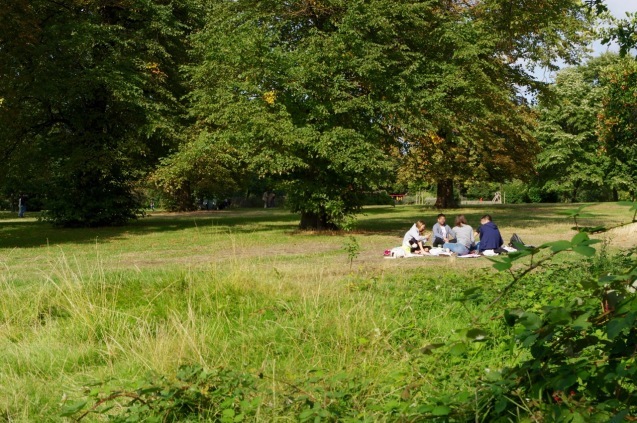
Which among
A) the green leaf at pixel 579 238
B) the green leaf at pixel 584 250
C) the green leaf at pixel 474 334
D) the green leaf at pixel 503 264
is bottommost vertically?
the green leaf at pixel 474 334

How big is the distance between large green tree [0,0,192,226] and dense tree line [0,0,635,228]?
0.07 m

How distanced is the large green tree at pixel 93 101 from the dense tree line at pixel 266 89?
69 millimetres

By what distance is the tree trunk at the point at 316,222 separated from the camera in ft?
68.3

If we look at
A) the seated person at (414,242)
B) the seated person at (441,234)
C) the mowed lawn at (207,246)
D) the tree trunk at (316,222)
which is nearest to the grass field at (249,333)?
the mowed lawn at (207,246)

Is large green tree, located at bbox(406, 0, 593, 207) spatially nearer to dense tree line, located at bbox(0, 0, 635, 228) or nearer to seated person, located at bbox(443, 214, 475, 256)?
dense tree line, located at bbox(0, 0, 635, 228)

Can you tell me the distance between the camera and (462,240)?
47.0ft

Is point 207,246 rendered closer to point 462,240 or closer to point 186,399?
point 462,240

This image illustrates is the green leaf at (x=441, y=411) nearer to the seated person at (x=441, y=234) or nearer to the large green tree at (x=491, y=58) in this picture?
the seated person at (x=441, y=234)

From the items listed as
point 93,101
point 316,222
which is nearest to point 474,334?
point 316,222

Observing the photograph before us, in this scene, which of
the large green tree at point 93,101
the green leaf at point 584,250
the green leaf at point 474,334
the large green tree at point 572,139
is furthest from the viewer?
the large green tree at point 572,139

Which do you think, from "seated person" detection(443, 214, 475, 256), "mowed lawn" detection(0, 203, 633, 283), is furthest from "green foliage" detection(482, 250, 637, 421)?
"seated person" detection(443, 214, 475, 256)

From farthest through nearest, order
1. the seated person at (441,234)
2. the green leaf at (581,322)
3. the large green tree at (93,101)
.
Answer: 1. the large green tree at (93,101)
2. the seated person at (441,234)
3. the green leaf at (581,322)

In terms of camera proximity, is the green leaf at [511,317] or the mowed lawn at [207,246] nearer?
the green leaf at [511,317]

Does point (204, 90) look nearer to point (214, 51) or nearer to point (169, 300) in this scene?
point (214, 51)
